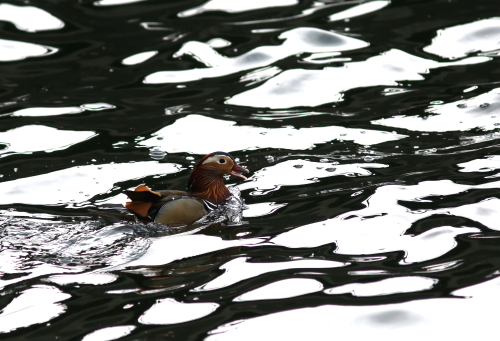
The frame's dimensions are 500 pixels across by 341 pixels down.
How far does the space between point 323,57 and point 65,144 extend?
396cm

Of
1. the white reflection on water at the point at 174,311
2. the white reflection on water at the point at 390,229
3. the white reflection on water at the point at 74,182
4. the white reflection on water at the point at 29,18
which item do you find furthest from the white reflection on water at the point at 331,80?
the white reflection on water at the point at 174,311

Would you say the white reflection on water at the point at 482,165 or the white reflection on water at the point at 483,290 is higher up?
the white reflection on water at the point at 482,165

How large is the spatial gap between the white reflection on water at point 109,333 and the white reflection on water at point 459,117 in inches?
189

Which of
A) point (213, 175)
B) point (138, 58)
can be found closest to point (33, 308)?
point (213, 175)

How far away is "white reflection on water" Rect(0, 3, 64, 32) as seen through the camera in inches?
445

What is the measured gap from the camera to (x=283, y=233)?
6.00 metres

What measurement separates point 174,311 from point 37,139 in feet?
14.3

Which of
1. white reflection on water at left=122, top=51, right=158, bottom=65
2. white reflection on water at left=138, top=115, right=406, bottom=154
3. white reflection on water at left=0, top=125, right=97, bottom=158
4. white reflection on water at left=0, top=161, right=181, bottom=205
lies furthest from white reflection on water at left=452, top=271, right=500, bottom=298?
white reflection on water at left=122, top=51, right=158, bottom=65

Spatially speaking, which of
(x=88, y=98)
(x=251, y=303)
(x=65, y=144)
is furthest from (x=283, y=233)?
(x=88, y=98)

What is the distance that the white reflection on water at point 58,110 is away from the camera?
917 cm

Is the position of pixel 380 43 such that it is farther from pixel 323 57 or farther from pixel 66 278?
pixel 66 278

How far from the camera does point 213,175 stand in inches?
275

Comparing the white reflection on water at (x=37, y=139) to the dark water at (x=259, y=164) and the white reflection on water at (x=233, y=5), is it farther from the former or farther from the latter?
the white reflection on water at (x=233, y=5)

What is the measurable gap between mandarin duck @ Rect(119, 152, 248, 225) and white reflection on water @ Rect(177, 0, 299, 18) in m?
5.22
